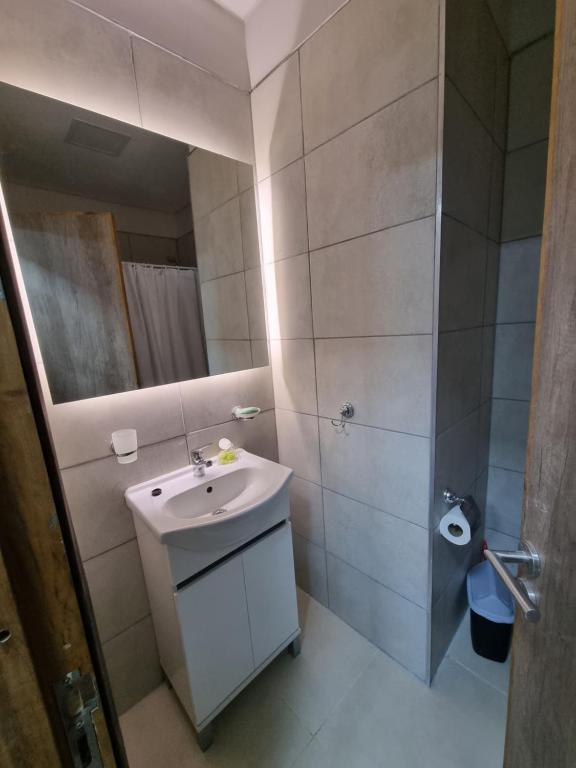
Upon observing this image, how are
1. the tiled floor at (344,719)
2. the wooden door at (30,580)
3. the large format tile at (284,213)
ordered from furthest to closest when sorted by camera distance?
1. the large format tile at (284,213)
2. the tiled floor at (344,719)
3. the wooden door at (30,580)

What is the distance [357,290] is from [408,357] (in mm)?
312

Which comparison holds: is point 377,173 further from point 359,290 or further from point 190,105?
point 190,105

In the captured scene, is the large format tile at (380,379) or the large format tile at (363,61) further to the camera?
the large format tile at (380,379)

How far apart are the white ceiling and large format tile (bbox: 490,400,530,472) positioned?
1.99 meters

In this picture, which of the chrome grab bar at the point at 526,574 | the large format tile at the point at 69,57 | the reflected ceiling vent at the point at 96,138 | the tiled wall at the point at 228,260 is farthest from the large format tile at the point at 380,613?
the large format tile at the point at 69,57

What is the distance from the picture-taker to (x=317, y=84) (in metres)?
1.18

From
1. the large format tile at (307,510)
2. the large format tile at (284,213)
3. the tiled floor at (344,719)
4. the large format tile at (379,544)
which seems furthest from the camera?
the large format tile at (307,510)

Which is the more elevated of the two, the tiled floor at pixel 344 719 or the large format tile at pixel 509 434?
the large format tile at pixel 509 434

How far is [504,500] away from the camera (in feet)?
5.19

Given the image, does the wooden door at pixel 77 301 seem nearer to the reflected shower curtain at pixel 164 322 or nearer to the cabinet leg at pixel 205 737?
the reflected shower curtain at pixel 164 322

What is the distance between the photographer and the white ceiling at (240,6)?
1.29m

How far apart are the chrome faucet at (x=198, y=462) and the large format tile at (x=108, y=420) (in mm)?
113

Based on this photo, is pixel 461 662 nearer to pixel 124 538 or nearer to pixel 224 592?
pixel 224 592

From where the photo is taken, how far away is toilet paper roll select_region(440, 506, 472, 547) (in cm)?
117
